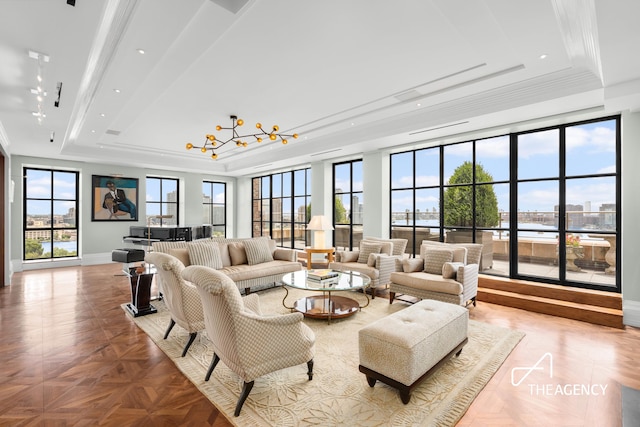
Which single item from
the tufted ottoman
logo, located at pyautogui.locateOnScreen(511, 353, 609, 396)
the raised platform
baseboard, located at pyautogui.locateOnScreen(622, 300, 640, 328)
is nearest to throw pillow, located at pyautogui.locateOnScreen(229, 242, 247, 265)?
the tufted ottoman

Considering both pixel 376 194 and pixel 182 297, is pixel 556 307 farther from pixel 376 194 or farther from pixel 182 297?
pixel 182 297

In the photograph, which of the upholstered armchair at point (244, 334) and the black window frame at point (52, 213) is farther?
the black window frame at point (52, 213)

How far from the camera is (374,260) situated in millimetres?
5402

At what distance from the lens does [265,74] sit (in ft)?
12.8

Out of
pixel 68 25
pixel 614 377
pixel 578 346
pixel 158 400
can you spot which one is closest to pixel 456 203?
pixel 578 346

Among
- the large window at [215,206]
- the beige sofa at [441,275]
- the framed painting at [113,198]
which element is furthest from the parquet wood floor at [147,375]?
the large window at [215,206]

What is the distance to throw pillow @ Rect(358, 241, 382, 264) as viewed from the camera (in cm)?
580

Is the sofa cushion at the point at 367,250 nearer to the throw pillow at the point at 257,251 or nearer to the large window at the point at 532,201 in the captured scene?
the large window at the point at 532,201

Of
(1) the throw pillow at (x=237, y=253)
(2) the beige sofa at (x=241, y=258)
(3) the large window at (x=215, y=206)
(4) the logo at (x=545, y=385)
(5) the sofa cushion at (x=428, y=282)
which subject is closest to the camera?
(4) the logo at (x=545, y=385)

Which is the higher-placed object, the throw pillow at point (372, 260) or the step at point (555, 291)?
the throw pillow at point (372, 260)

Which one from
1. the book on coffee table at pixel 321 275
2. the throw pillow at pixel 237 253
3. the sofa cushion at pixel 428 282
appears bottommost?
the sofa cushion at pixel 428 282

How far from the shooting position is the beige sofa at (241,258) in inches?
198

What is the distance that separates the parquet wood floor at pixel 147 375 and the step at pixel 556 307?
0.40 ft

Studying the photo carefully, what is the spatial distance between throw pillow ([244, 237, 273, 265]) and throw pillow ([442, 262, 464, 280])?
10.3 feet
